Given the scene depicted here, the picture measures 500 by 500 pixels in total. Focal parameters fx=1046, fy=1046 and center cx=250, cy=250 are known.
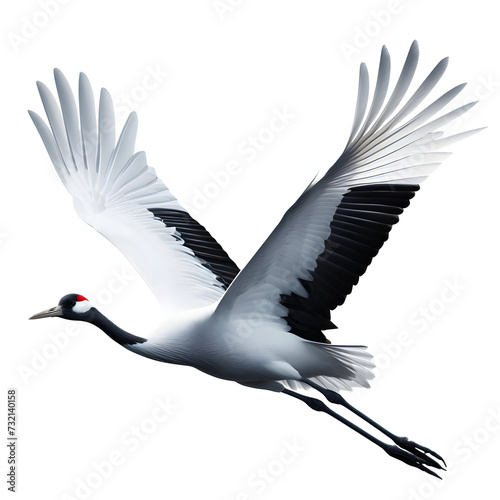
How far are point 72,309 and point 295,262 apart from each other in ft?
4.98

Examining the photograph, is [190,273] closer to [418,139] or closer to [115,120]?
[115,120]

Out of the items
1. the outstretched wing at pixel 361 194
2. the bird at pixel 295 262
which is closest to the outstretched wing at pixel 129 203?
the bird at pixel 295 262

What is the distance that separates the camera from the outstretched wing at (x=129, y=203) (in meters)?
7.66

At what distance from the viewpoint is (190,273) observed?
7.71 meters

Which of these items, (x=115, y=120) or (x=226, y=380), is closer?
(x=226, y=380)

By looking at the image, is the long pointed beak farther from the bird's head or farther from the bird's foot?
the bird's foot

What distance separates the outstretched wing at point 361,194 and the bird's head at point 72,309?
94 cm

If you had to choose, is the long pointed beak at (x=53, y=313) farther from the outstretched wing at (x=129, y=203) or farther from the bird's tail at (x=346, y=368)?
the bird's tail at (x=346, y=368)

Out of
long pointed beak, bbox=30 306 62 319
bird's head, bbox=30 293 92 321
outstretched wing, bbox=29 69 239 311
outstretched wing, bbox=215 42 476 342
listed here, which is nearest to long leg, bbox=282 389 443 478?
outstretched wing, bbox=215 42 476 342

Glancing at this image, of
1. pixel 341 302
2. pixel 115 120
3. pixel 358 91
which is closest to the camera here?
pixel 358 91

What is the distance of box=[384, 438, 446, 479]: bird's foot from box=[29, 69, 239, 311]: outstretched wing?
167 cm

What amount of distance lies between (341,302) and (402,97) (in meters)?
1.37

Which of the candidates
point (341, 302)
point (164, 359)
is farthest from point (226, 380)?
point (341, 302)

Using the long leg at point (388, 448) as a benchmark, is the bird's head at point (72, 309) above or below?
below
